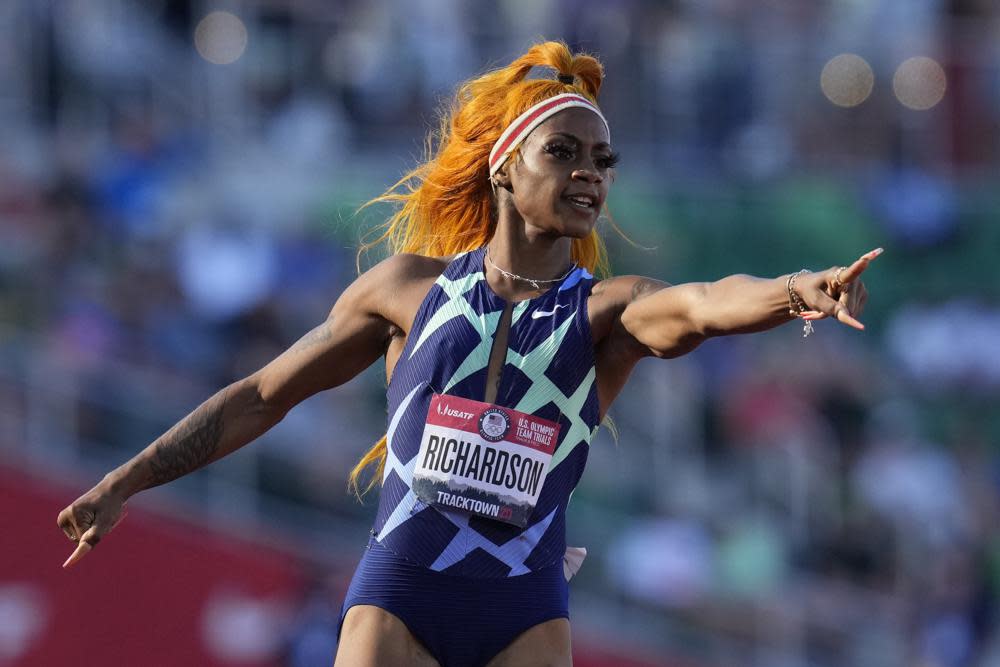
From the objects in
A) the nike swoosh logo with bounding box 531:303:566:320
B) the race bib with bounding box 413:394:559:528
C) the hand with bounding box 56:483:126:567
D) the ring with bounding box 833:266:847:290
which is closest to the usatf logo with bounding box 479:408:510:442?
the race bib with bounding box 413:394:559:528

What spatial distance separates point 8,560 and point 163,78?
12.2 ft

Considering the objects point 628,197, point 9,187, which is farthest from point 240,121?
point 628,197

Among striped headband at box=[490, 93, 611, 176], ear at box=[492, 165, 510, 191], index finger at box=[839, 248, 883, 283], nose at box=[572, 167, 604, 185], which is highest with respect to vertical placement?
striped headband at box=[490, 93, 611, 176]

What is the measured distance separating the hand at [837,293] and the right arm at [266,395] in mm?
1332

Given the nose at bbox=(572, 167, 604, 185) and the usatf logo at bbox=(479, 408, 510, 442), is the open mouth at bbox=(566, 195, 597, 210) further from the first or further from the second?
the usatf logo at bbox=(479, 408, 510, 442)

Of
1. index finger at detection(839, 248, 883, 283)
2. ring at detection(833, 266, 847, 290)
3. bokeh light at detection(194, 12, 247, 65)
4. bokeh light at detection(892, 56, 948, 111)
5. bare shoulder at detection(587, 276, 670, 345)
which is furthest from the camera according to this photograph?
bokeh light at detection(892, 56, 948, 111)

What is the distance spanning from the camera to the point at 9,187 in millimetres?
10414

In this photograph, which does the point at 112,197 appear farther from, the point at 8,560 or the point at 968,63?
the point at 968,63

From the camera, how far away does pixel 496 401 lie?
4.61 meters

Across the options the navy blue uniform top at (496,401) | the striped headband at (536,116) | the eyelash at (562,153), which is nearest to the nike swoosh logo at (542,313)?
the navy blue uniform top at (496,401)

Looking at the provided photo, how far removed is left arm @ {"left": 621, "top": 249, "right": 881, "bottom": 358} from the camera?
3949mm

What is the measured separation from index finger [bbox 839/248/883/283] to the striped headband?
119 centimetres

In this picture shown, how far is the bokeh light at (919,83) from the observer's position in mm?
12016

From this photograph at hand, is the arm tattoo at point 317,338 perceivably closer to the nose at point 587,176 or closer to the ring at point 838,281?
the nose at point 587,176
